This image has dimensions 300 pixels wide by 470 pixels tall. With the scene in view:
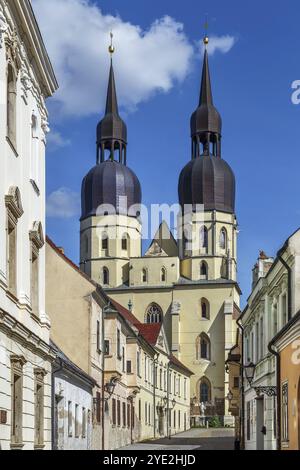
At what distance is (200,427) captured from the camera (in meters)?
90.8

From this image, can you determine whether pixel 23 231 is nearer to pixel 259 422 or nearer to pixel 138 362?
pixel 259 422

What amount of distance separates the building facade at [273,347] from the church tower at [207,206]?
6287cm

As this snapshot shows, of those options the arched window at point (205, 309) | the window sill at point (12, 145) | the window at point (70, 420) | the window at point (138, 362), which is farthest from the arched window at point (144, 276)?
the window sill at point (12, 145)

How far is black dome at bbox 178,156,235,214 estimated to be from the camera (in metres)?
103

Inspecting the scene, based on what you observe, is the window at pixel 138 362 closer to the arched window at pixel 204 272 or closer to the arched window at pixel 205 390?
the arched window at pixel 205 390

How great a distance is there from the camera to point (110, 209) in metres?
103

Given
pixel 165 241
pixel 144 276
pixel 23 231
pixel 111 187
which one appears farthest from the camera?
pixel 165 241

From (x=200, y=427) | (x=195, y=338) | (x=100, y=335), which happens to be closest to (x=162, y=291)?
(x=195, y=338)

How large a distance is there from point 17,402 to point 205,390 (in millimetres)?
79827

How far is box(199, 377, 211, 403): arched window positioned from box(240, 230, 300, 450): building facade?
58.2 metres

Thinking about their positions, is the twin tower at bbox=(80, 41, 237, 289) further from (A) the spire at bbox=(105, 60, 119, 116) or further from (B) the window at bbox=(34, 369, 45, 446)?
(B) the window at bbox=(34, 369, 45, 446)

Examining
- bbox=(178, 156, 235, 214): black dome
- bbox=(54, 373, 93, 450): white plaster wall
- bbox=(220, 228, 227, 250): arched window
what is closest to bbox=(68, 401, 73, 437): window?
bbox=(54, 373, 93, 450): white plaster wall

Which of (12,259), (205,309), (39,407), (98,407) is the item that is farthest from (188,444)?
(205,309)
